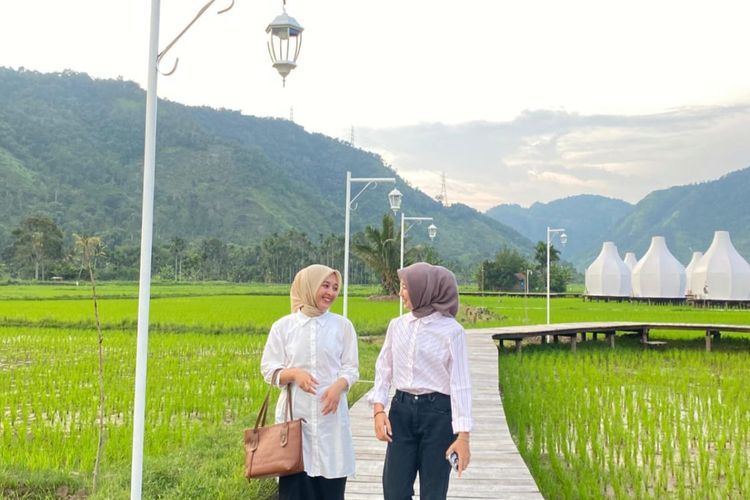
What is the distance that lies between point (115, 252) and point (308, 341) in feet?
165

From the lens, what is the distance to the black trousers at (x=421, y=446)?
2.65 m

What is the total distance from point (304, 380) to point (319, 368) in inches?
3.9

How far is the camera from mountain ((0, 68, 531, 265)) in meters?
61.2

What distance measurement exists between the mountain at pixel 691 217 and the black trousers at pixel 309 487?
127 metres

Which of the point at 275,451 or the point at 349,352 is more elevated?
the point at 349,352

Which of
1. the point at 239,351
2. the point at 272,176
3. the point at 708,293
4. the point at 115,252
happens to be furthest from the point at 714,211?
the point at 239,351

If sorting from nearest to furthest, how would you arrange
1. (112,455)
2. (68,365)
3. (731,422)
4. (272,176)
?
(112,455), (731,422), (68,365), (272,176)

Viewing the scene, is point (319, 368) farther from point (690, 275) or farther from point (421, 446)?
point (690, 275)

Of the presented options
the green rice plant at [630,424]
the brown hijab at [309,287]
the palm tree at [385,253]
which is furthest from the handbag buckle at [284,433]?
the palm tree at [385,253]

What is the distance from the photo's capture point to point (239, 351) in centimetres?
1314

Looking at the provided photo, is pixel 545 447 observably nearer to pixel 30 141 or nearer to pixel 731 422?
pixel 731 422

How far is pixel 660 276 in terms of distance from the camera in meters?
41.6

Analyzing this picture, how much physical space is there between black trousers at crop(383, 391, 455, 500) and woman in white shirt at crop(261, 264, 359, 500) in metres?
0.21

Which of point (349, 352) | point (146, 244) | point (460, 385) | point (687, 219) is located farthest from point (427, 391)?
point (687, 219)
